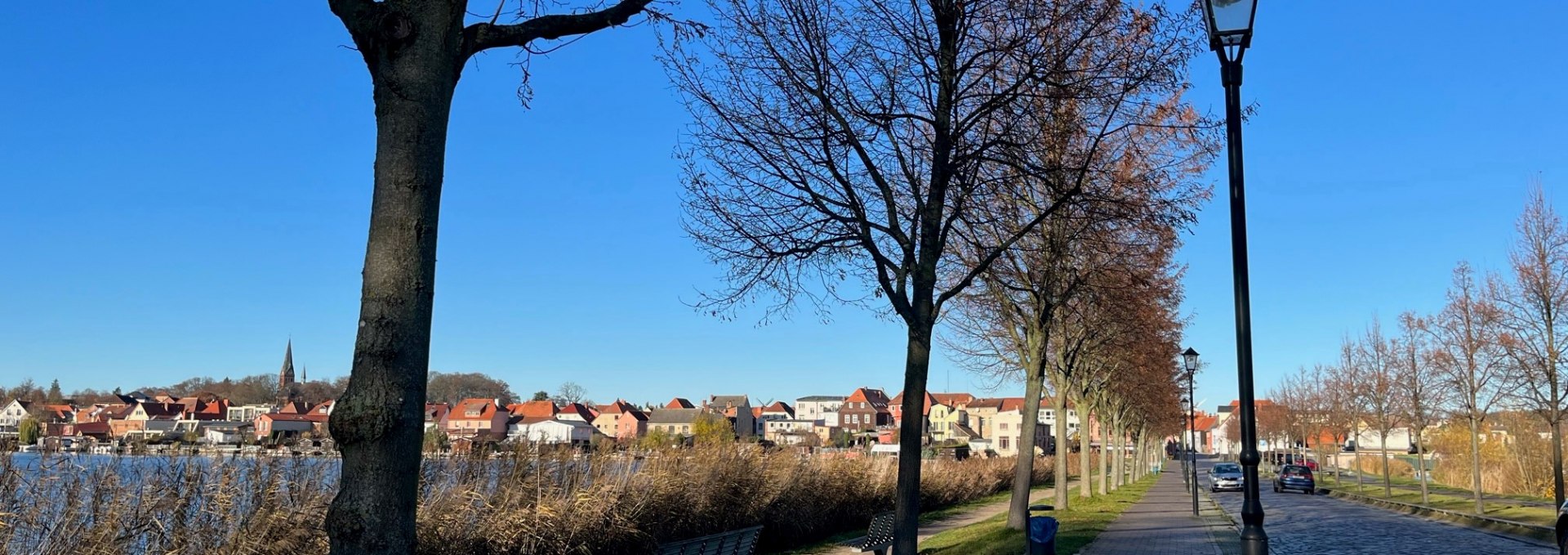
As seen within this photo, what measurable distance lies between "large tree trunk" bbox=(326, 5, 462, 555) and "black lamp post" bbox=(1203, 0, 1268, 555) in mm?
5250

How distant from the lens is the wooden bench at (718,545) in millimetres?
13344

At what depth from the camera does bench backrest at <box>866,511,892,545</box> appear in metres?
17.5

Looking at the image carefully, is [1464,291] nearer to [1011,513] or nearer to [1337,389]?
[1011,513]

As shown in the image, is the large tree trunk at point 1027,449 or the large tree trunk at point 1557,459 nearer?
the large tree trunk at point 1027,449

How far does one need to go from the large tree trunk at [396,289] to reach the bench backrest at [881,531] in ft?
43.7

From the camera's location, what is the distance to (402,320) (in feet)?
15.8

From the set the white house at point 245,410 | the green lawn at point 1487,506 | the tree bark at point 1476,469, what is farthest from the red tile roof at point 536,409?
the tree bark at point 1476,469

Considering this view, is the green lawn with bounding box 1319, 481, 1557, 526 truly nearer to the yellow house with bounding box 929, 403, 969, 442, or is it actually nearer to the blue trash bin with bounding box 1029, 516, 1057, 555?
the blue trash bin with bounding box 1029, 516, 1057, 555

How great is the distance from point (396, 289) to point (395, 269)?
0.09 meters

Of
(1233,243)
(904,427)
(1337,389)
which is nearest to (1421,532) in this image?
(904,427)

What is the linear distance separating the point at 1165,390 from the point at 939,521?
17964 millimetres

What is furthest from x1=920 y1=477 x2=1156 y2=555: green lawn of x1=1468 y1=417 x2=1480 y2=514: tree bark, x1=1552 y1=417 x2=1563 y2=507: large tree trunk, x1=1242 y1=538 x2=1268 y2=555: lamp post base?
x1=1552 y1=417 x2=1563 y2=507: large tree trunk

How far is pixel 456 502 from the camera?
541 inches

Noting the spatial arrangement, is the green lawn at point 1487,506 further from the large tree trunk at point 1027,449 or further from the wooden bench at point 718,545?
the wooden bench at point 718,545
